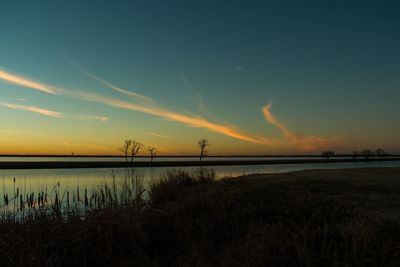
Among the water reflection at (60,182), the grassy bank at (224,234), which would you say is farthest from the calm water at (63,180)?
the grassy bank at (224,234)

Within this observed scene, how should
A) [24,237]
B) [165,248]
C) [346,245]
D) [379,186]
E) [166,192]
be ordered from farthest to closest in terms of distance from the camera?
[166,192], [379,186], [165,248], [24,237], [346,245]

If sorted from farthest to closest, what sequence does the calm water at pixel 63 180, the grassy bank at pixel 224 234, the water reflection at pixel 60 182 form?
the calm water at pixel 63 180
the water reflection at pixel 60 182
the grassy bank at pixel 224 234

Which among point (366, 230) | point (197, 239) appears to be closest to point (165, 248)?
point (197, 239)

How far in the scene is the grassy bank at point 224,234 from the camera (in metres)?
6.98

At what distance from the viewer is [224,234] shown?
9.25 metres

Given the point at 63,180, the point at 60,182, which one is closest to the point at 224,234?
the point at 60,182

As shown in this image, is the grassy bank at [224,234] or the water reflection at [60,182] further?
the water reflection at [60,182]

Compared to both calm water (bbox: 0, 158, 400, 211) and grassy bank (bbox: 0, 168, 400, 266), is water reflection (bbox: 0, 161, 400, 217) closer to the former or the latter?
calm water (bbox: 0, 158, 400, 211)

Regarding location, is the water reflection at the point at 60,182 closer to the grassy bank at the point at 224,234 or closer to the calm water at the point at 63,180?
the calm water at the point at 63,180

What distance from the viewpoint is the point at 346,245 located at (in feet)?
22.8

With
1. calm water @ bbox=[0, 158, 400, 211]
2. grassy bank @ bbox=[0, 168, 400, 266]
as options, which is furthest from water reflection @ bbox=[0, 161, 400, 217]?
grassy bank @ bbox=[0, 168, 400, 266]

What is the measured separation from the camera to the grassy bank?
275 inches

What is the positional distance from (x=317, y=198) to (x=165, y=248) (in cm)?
472

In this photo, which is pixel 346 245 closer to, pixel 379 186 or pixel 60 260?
pixel 60 260
